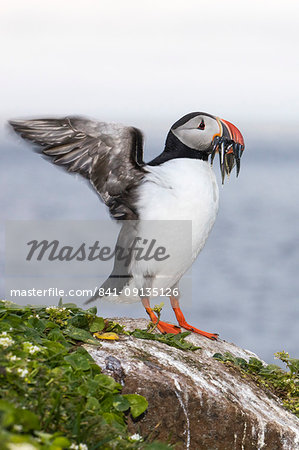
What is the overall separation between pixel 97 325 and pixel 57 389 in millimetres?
1819

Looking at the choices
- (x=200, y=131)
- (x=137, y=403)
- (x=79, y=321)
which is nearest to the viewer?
(x=137, y=403)

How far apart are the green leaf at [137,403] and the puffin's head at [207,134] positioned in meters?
3.54

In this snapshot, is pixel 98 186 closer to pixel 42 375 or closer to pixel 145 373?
pixel 145 373

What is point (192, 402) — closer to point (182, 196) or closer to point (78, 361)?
point (78, 361)

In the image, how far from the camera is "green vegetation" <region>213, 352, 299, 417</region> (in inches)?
273

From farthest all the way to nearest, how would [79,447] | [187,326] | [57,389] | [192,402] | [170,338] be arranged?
[187,326] < [170,338] < [192,402] < [57,389] < [79,447]

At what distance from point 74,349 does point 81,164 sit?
270 cm

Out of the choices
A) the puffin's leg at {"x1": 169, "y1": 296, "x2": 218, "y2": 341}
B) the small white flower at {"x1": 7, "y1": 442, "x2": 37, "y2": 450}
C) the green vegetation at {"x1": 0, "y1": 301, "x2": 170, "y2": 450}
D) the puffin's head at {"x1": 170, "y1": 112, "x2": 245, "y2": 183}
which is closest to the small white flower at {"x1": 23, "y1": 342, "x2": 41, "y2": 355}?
the green vegetation at {"x1": 0, "y1": 301, "x2": 170, "y2": 450}

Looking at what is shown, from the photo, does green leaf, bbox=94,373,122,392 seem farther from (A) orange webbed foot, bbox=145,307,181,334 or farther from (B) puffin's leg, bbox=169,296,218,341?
(B) puffin's leg, bbox=169,296,218,341

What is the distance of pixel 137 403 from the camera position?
5164mm

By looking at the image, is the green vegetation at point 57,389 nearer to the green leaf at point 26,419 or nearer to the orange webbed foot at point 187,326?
the green leaf at point 26,419

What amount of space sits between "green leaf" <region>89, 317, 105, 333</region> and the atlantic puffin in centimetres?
122

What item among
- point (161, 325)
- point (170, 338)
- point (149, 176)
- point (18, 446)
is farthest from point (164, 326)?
point (18, 446)

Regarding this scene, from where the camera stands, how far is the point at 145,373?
5.56 meters
